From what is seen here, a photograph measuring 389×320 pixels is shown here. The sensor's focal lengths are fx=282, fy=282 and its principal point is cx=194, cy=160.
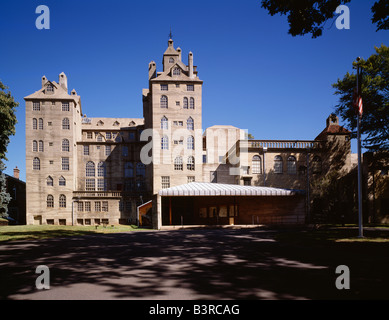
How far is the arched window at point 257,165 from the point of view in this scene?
1490 inches

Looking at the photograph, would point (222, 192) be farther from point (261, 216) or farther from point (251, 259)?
point (251, 259)

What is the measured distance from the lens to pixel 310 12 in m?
12.7

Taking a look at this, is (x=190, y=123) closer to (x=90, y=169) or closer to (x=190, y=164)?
(x=190, y=164)

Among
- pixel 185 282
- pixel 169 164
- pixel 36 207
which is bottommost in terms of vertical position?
pixel 36 207

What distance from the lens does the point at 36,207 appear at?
46.5 meters

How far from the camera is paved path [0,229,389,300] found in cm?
634

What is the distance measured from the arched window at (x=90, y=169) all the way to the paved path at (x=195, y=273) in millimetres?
42124

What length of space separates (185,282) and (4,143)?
28.5m

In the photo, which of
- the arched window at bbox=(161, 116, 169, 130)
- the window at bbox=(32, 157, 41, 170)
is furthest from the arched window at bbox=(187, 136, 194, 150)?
the window at bbox=(32, 157, 41, 170)

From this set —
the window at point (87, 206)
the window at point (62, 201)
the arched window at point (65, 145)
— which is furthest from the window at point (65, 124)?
the window at point (87, 206)

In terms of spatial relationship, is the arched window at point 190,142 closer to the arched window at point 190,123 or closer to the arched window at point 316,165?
the arched window at point 190,123

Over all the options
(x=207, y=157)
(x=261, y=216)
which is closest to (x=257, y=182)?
(x=261, y=216)
